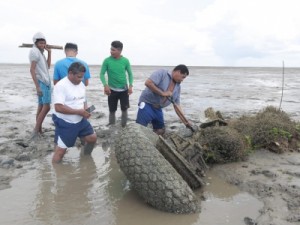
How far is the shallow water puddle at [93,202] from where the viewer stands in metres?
3.90

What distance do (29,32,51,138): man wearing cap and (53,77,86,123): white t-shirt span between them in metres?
1.86

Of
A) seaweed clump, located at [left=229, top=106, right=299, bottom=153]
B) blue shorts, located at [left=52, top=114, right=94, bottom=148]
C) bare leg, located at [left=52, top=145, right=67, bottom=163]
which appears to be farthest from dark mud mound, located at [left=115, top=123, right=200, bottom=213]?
seaweed clump, located at [left=229, top=106, right=299, bottom=153]

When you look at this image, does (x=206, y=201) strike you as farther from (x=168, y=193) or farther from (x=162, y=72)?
(x=162, y=72)

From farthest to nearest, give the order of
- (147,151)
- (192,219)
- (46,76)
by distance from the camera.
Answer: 1. (46,76)
2. (147,151)
3. (192,219)

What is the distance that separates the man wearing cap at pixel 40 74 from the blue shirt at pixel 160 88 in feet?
6.64

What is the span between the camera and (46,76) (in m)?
7.29

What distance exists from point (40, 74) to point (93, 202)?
12.5 feet

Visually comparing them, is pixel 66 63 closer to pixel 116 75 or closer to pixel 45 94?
pixel 45 94

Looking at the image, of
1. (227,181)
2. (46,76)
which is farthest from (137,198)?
(46,76)

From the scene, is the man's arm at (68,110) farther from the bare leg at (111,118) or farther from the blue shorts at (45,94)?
the bare leg at (111,118)

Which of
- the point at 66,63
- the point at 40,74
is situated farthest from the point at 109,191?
the point at 40,74

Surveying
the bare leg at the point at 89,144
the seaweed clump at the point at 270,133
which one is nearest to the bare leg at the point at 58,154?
the bare leg at the point at 89,144

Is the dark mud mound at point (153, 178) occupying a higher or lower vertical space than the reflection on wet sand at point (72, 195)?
higher

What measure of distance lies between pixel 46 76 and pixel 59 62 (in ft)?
2.48
